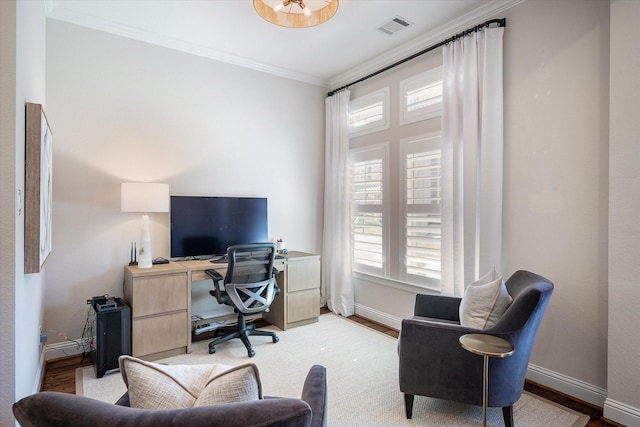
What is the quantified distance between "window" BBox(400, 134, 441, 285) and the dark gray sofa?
2760 millimetres

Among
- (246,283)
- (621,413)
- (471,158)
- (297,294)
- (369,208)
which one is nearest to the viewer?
(621,413)

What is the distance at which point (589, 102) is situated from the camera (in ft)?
7.61

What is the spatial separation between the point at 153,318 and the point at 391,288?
2431 millimetres

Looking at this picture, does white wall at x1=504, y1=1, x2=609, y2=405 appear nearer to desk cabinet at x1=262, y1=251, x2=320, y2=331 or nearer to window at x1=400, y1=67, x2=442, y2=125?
window at x1=400, y1=67, x2=442, y2=125

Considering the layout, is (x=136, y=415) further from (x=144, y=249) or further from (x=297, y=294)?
(x=297, y=294)

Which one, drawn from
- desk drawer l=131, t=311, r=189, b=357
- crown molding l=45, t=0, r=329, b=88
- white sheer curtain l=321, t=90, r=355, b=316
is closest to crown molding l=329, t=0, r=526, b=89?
white sheer curtain l=321, t=90, r=355, b=316

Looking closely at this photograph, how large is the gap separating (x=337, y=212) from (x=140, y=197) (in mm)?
2276

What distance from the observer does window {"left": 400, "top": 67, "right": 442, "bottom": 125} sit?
3287 millimetres

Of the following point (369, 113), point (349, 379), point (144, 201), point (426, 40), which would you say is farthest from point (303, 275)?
point (426, 40)

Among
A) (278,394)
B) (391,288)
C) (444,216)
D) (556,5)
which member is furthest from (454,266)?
(556,5)

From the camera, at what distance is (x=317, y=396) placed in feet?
3.76

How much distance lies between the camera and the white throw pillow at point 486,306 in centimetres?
204

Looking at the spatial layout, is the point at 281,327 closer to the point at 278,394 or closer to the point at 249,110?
the point at 278,394

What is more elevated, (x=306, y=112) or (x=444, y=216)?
(x=306, y=112)
